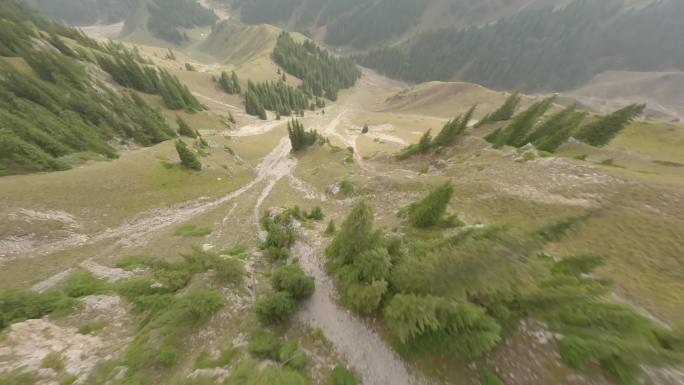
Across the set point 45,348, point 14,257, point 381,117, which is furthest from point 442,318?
point 381,117

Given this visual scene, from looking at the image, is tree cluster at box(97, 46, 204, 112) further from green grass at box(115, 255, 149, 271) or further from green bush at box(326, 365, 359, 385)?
green bush at box(326, 365, 359, 385)

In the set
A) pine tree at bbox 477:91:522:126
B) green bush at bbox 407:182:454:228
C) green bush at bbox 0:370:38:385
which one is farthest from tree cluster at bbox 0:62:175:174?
pine tree at bbox 477:91:522:126

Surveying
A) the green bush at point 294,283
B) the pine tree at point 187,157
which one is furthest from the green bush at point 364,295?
the pine tree at point 187,157

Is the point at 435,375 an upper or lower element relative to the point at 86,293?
lower

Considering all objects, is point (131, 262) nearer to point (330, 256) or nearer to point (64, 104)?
point (330, 256)

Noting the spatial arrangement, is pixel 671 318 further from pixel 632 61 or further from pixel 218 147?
pixel 632 61

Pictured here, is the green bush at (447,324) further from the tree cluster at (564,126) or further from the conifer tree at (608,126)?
the conifer tree at (608,126)

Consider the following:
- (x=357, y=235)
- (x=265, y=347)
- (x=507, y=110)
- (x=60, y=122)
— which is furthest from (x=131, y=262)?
(x=507, y=110)

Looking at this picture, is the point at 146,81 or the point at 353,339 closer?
the point at 353,339
